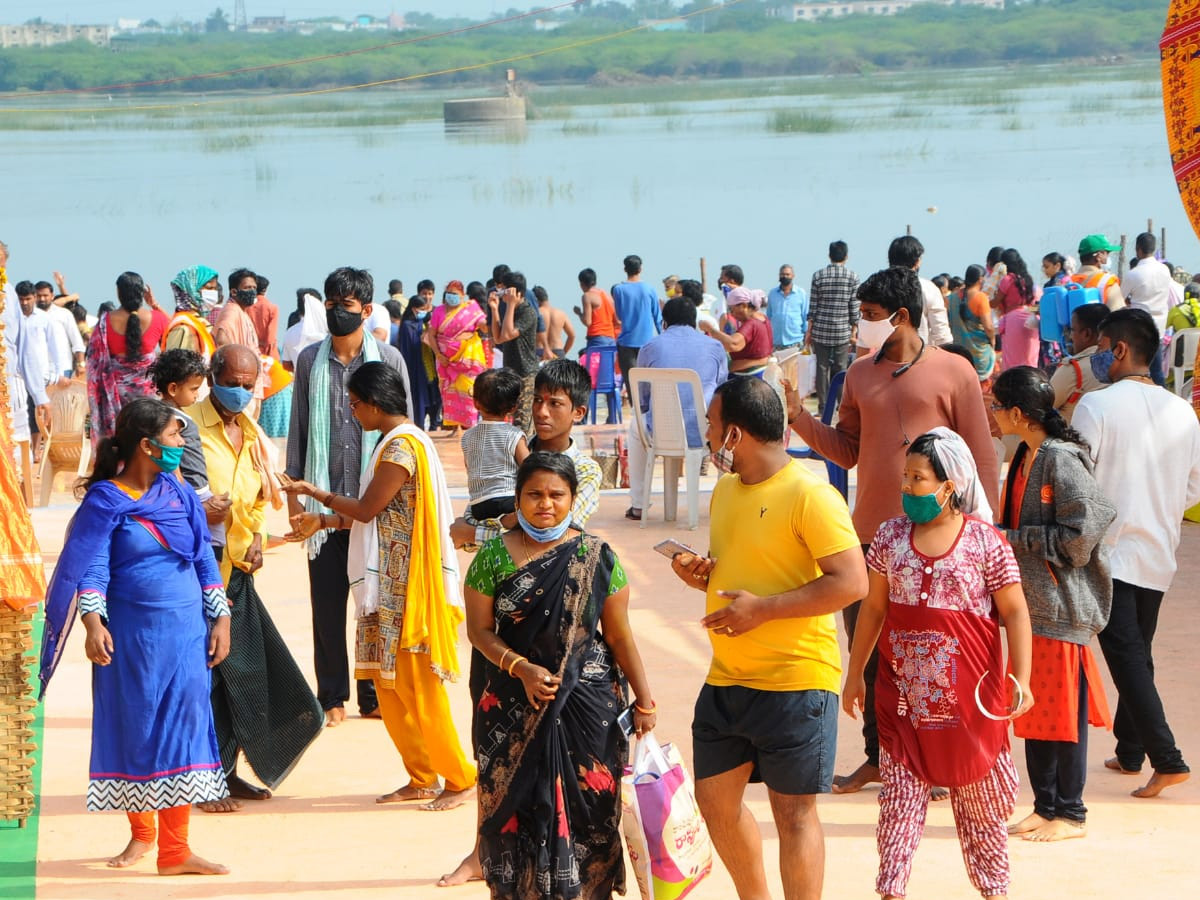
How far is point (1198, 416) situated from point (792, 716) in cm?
260

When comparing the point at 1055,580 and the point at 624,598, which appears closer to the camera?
the point at 624,598

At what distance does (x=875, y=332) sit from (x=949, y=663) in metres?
1.66

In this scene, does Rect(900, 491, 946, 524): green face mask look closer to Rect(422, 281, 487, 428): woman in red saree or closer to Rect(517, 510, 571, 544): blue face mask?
Rect(517, 510, 571, 544): blue face mask

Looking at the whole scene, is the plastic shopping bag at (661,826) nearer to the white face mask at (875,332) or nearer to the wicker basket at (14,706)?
the white face mask at (875,332)

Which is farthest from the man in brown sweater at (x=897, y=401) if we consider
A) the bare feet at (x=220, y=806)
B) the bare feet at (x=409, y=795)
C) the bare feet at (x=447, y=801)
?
the bare feet at (x=220, y=806)

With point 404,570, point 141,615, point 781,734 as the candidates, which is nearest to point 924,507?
point 781,734

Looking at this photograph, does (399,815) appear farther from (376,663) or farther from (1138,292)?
(1138,292)

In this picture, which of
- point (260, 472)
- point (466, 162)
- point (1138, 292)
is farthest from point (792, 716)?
point (466, 162)

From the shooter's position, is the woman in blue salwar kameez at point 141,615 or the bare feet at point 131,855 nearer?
the woman in blue salwar kameez at point 141,615

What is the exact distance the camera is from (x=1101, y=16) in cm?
12000

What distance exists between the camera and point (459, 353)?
14.7 meters

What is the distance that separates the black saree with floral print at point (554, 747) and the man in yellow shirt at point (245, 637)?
1.78 metres

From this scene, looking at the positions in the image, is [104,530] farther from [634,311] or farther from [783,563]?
[634,311]

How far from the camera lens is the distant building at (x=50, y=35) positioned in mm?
143500
